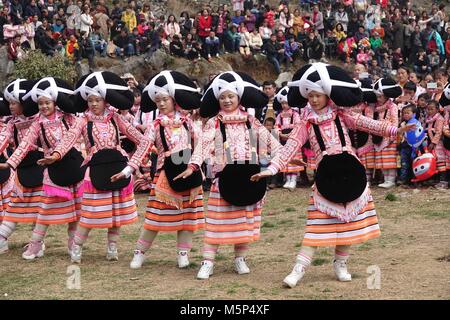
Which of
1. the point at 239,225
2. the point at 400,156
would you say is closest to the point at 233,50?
the point at 400,156

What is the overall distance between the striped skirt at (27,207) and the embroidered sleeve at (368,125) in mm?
3980

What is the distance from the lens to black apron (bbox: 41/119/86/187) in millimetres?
9516

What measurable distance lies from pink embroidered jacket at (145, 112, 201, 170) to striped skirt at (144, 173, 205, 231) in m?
0.31

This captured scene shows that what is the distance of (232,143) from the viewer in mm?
8336

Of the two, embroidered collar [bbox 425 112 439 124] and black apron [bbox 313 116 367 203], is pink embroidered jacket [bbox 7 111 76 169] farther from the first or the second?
embroidered collar [bbox 425 112 439 124]

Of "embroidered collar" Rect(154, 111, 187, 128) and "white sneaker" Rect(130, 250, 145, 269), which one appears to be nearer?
"embroidered collar" Rect(154, 111, 187, 128)

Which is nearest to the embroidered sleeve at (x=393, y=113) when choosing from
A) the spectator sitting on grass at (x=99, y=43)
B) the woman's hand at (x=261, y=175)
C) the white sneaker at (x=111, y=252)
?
the white sneaker at (x=111, y=252)

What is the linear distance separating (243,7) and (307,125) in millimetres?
18362

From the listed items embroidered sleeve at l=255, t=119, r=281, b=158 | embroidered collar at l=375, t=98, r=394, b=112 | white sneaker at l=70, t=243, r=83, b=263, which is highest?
embroidered sleeve at l=255, t=119, r=281, b=158

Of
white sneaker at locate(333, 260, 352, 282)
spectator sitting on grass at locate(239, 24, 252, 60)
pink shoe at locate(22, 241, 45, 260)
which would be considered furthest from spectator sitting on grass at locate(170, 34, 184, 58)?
white sneaker at locate(333, 260, 352, 282)

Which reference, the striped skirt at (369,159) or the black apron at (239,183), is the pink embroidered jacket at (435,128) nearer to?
the striped skirt at (369,159)

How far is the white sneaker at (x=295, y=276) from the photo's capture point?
301 inches

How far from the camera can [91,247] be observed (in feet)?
34.4

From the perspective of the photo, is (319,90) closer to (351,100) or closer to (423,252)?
(351,100)
